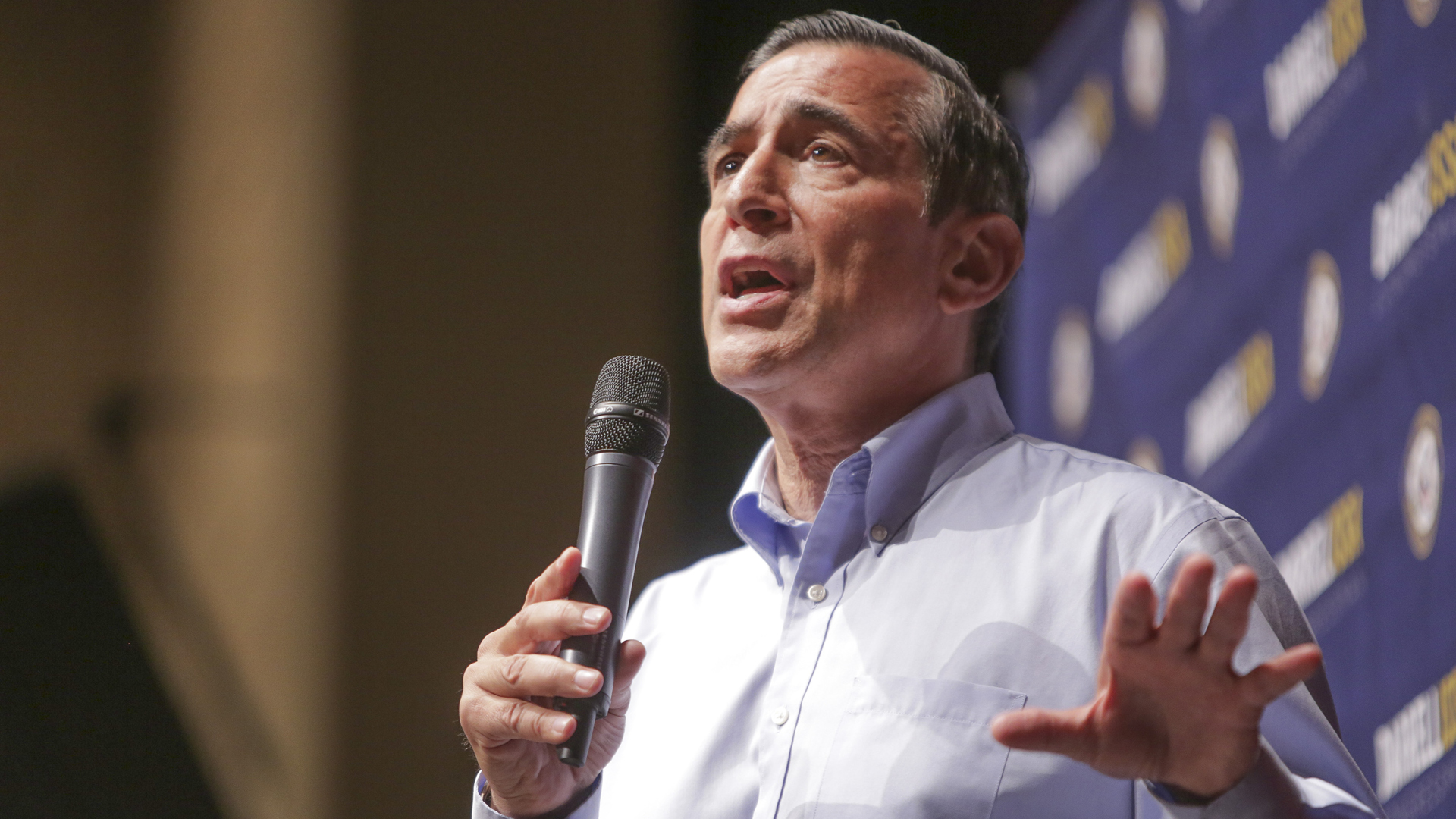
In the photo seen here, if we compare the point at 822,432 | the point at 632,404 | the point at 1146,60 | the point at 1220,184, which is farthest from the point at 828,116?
the point at 1146,60

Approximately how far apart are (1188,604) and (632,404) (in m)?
0.64

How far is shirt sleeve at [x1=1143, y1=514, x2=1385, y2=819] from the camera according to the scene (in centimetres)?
98

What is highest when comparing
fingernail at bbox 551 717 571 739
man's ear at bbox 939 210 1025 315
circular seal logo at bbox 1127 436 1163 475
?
man's ear at bbox 939 210 1025 315

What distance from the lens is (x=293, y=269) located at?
3.56 m

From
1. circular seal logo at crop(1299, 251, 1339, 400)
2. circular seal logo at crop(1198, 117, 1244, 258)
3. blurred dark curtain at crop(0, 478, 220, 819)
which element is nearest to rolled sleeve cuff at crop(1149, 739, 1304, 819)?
circular seal logo at crop(1299, 251, 1339, 400)

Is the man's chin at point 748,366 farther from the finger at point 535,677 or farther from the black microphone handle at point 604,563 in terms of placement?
the finger at point 535,677

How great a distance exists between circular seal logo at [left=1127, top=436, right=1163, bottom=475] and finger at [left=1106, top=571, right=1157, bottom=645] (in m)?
1.70

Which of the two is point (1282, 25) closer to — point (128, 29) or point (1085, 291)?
point (1085, 291)

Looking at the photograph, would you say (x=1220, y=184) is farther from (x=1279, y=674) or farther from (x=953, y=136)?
(x=1279, y=674)

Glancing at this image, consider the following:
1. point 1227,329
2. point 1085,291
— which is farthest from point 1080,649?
point 1085,291

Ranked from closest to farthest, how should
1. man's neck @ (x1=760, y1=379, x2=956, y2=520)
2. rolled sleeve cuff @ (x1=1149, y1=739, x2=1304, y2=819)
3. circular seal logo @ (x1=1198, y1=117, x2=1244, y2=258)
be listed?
rolled sleeve cuff @ (x1=1149, y1=739, x2=1304, y2=819) < man's neck @ (x1=760, y1=379, x2=956, y2=520) < circular seal logo @ (x1=1198, y1=117, x2=1244, y2=258)

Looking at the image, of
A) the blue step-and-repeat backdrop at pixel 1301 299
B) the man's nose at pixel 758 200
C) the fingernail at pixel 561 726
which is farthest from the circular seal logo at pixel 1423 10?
the fingernail at pixel 561 726

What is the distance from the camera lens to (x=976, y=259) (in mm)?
1762

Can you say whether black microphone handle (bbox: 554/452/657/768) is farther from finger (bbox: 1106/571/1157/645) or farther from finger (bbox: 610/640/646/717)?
finger (bbox: 1106/571/1157/645)
